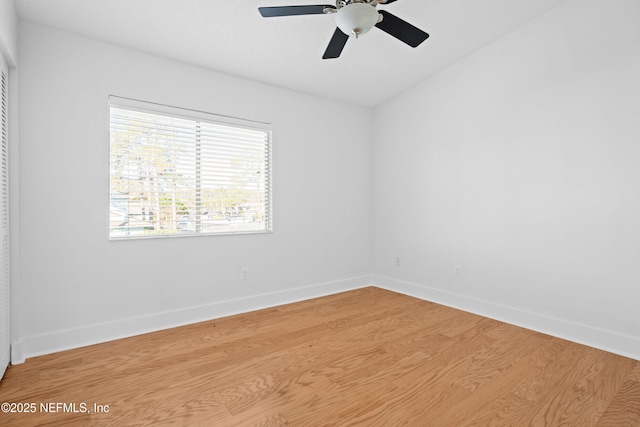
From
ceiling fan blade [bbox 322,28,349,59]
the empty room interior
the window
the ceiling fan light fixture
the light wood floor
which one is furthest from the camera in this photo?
the window

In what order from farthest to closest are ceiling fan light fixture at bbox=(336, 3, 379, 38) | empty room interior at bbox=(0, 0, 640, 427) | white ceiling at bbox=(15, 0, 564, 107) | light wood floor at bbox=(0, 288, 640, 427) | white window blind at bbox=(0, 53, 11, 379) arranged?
white ceiling at bbox=(15, 0, 564, 107)
white window blind at bbox=(0, 53, 11, 379)
empty room interior at bbox=(0, 0, 640, 427)
ceiling fan light fixture at bbox=(336, 3, 379, 38)
light wood floor at bbox=(0, 288, 640, 427)

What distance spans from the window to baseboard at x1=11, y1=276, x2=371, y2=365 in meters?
0.74

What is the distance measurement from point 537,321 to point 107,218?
153 inches

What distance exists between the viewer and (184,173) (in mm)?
3086

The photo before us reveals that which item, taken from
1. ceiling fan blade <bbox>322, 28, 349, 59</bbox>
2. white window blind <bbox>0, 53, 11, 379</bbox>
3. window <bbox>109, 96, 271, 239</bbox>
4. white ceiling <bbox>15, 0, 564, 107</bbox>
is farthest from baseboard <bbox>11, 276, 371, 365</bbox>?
ceiling fan blade <bbox>322, 28, 349, 59</bbox>

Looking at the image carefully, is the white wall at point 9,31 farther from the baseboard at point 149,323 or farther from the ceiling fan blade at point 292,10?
the baseboard at point 149,323

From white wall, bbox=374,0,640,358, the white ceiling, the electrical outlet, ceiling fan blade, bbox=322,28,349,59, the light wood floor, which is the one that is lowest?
the light wood floor

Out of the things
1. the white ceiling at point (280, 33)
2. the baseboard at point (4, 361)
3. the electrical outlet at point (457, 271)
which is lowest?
the baseboard at point (4, 361)

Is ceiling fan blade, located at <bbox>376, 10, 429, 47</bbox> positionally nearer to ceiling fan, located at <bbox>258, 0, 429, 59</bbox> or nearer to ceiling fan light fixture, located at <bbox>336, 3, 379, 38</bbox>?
ceiling fan, located at <bbox>258, 0, 429, 59</bbox>

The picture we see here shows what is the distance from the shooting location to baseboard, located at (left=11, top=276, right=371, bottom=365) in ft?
7.84

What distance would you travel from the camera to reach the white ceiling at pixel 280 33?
7.80 feet

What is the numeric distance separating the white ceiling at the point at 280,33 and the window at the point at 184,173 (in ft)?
1.80

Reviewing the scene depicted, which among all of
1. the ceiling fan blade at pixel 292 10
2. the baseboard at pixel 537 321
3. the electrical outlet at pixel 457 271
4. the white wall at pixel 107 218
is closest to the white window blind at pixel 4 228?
the white wall at pixel 107 218

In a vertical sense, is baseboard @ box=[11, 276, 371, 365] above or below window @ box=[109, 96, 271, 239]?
below
